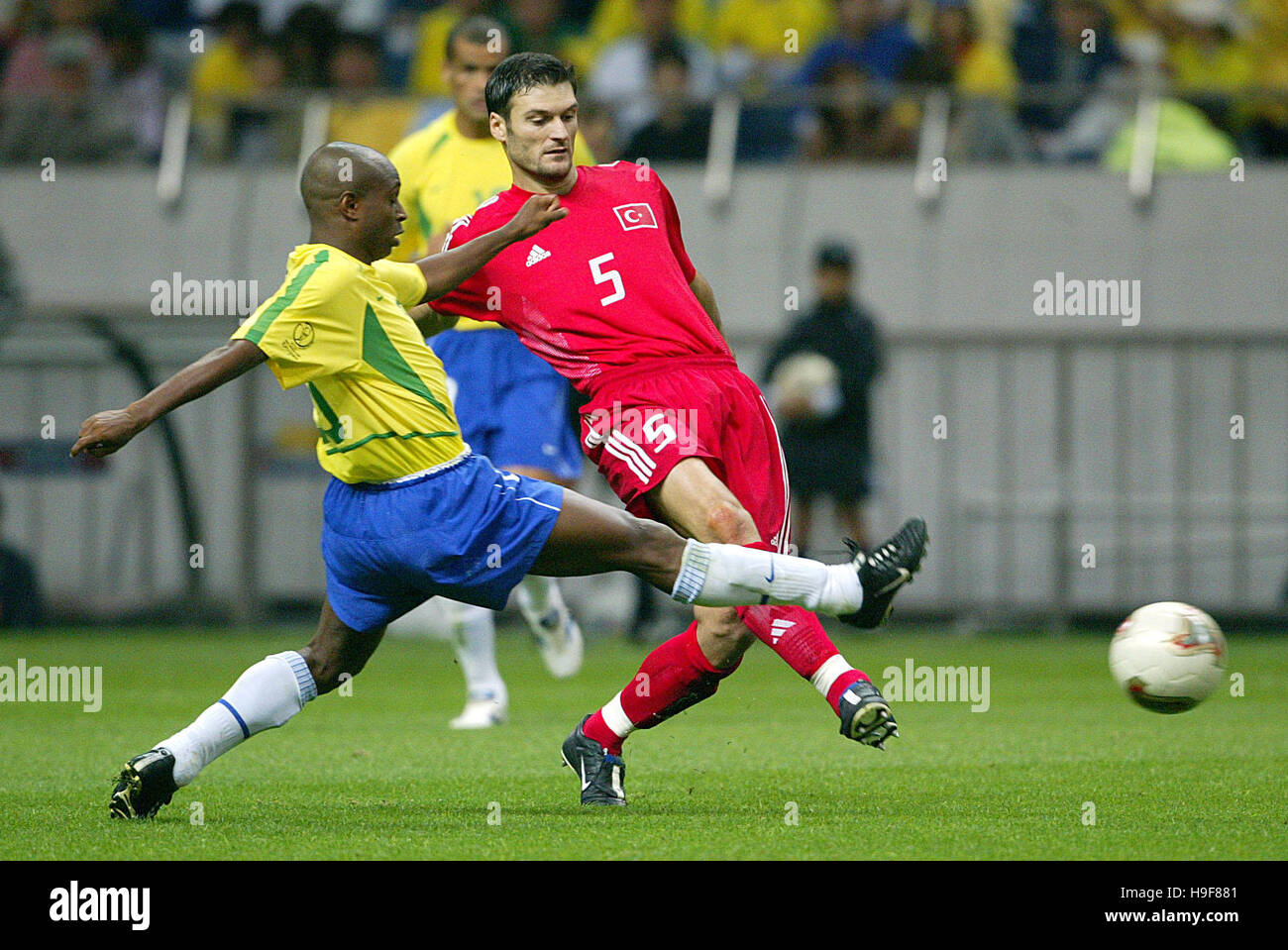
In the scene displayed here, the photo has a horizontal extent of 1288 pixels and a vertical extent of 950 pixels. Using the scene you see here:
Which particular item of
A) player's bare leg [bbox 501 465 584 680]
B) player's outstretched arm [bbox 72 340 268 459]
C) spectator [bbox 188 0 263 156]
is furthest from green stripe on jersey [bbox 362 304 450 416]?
spectator [bbox 188 0 263 156]

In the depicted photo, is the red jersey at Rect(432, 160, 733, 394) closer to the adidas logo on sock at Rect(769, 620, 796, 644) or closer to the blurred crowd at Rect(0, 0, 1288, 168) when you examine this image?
the adidas logo on sock at Rect(769, 620, 796, 644)

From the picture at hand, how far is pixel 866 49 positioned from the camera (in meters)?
14.2

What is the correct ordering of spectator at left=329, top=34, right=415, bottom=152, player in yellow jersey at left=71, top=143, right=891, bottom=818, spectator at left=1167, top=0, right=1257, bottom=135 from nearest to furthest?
1. player in yellow jersey at left=71, top=143, right=891, bottom=818
2. spectator at left=329, top=34, right=415, bottom=152
3. spectator at left=1167, top=0, right=1257, bottom=135

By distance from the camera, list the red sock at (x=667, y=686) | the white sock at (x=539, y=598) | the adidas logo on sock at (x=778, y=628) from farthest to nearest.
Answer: the white sock at (x=539, y=598), the red sock at (x=667, y=686), the adidas logo on sock at (x=778, y=628)

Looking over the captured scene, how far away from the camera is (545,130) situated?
577cm

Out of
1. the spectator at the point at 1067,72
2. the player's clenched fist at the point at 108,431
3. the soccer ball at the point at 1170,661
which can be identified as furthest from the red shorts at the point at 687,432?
the spectator at the point at 1067,72

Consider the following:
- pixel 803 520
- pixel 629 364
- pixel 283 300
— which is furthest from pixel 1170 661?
pixel 803 520

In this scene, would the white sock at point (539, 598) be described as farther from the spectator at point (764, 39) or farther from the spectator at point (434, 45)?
the spectator at point (764, 39)

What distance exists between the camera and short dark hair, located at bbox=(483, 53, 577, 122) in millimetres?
5770

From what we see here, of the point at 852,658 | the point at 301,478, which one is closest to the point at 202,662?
the point at 301,478

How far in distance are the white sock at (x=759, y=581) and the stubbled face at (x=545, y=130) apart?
136 cm

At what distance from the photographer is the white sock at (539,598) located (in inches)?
324

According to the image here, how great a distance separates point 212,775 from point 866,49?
9386mm
